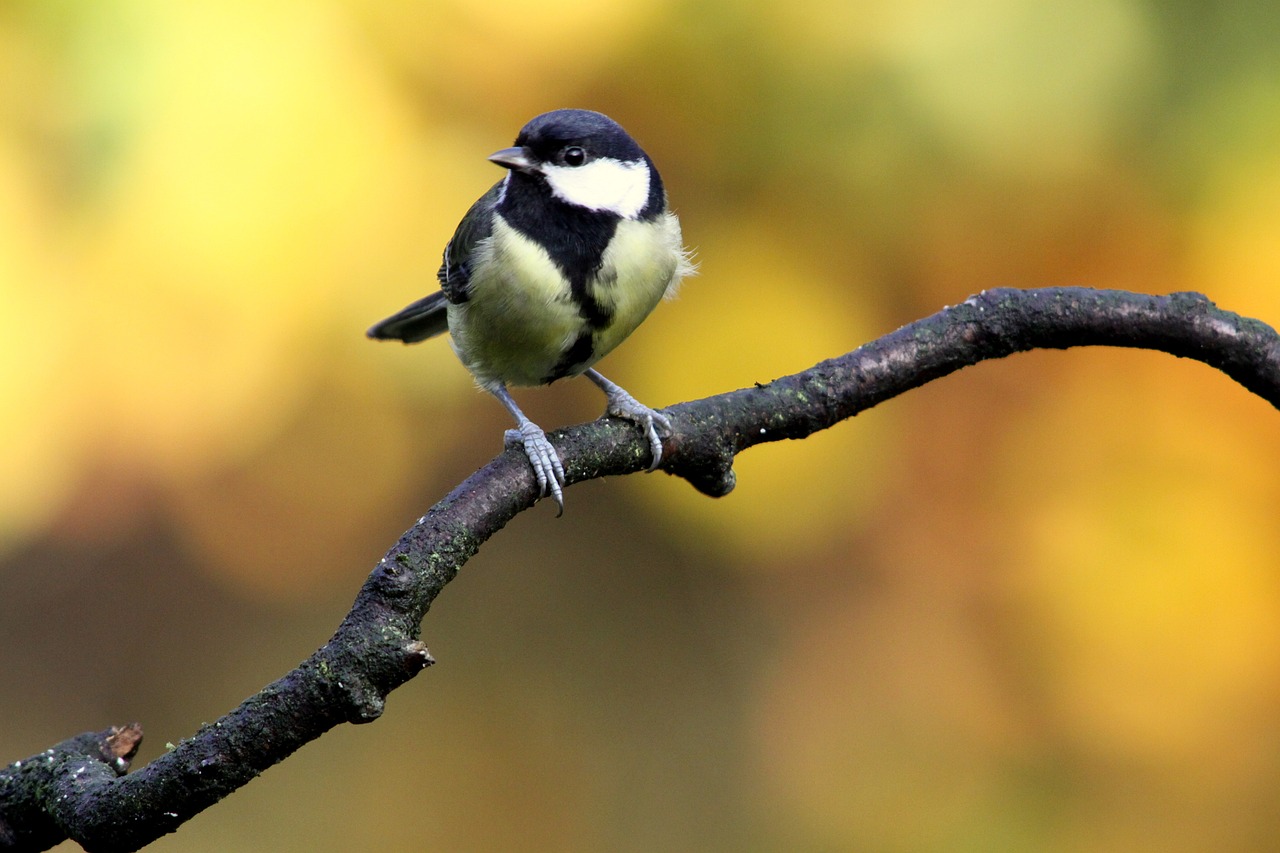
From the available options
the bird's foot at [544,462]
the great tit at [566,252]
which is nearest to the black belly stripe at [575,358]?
the great tit at [566,252]

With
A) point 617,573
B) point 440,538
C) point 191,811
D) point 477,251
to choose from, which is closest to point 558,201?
point 477,251

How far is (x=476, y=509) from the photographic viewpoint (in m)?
1.04

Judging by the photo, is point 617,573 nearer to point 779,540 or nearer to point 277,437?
point 779,540

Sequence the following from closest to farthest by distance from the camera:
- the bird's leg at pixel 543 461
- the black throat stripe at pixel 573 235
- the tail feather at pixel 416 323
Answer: the bird's leg at pixel 543 461 < the black throat stripe at pixel 573 235 < the tail feather at pixel 416 323

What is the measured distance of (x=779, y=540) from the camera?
2277 millimetres

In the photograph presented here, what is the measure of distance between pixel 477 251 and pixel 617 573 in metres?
0.90

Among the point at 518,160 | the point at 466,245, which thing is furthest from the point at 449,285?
the point at 518,160

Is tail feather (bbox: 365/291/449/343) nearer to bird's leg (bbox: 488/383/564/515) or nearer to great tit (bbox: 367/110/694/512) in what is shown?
great tit (bbox: 367/110/694/512)

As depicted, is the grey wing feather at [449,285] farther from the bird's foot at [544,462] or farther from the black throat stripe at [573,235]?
the bird's foot at [544,462]

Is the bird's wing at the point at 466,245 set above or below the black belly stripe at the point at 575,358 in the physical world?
above

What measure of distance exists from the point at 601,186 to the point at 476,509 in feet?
1.85

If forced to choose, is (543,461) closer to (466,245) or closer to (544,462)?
(544,462)

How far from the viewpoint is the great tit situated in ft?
4.67

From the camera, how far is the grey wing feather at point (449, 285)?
5.08 feet
